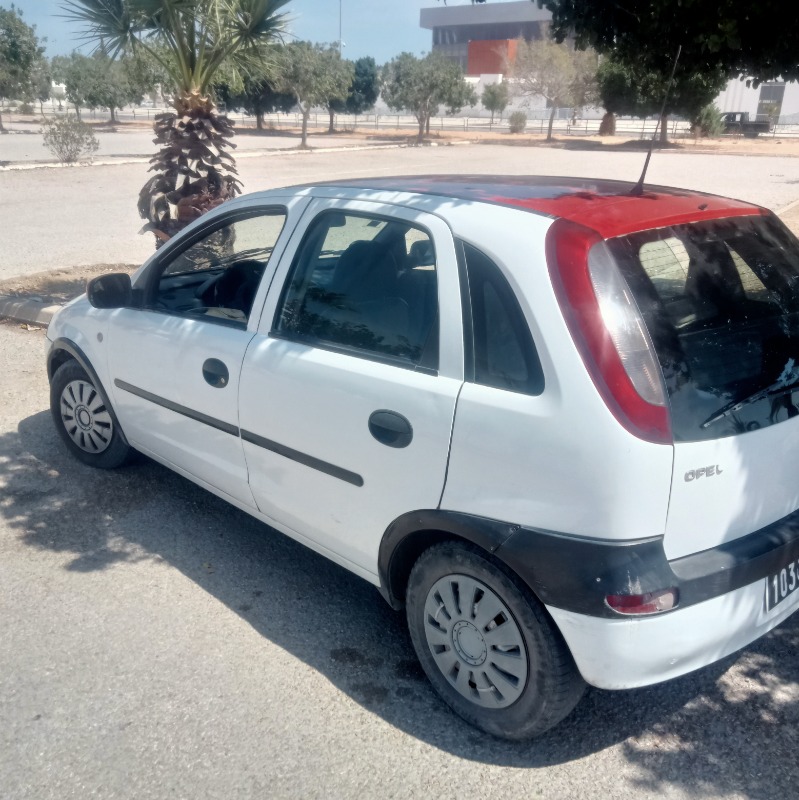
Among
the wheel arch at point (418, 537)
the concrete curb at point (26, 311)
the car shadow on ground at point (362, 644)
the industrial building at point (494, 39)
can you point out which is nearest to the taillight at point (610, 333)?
the wheel arch at point (418, 537)

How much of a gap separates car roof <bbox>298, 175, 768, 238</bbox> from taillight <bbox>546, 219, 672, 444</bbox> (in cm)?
14

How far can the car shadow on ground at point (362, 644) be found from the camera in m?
2.85

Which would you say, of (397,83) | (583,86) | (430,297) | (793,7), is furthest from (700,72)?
(583,86)

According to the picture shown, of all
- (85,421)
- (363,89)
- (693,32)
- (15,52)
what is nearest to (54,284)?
(85,421)

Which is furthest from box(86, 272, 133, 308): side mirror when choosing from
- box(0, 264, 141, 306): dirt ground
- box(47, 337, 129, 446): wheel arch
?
box(0, 264, 141, 306): dirt ground

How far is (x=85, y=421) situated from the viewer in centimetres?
485

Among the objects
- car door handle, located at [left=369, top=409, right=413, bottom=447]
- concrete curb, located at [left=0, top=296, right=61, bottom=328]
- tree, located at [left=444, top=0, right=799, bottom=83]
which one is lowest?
concrete curb, located at [left=0, top=296, right=61, bottom=328]

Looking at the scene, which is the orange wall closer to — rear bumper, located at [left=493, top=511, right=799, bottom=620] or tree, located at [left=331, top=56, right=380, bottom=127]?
tree, located at [left=331, top=56, right=380, bottom=127]

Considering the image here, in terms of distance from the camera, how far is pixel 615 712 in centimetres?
306

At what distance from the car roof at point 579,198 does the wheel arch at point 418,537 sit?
97 centimetres

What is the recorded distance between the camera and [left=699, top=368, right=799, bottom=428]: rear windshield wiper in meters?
2.56

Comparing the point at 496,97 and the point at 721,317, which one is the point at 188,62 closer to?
the point at 721,317

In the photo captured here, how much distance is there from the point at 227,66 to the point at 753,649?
7.87 meters

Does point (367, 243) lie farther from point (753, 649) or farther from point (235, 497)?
point (753, 649)
